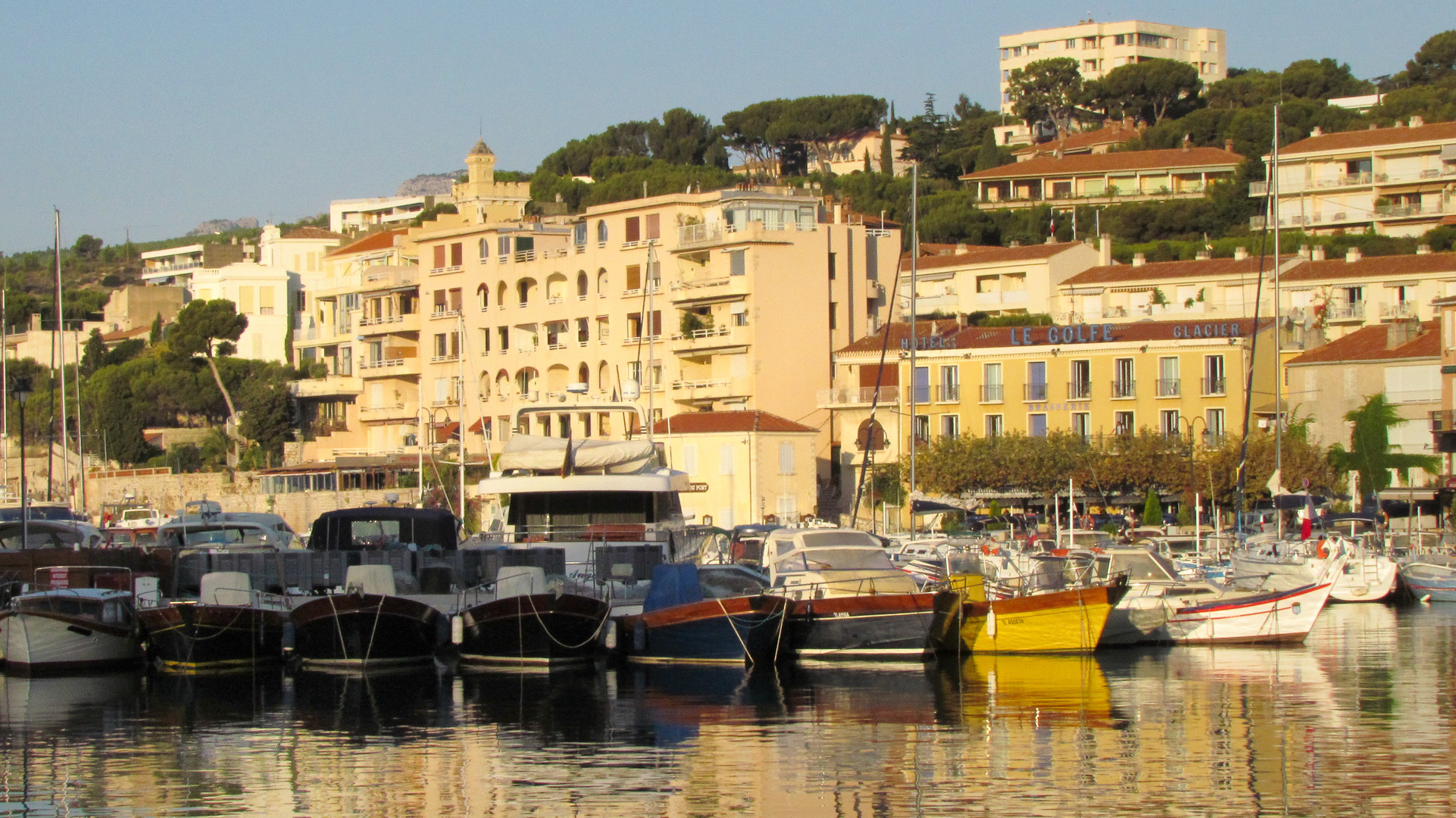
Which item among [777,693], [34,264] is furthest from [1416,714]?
[34,264]

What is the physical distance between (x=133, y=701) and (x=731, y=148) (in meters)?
111

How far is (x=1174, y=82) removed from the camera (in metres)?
131

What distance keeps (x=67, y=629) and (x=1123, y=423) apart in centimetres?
4330

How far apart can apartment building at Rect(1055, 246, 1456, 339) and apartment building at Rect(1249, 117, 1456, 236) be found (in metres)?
13.2

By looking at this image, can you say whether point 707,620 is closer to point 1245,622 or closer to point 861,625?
point 861,625

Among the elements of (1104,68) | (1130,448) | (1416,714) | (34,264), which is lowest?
(1416,714)

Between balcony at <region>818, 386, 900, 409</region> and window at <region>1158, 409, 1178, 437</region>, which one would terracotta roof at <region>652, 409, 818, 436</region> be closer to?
balcony at <region>818, 386, 900, 409</region>

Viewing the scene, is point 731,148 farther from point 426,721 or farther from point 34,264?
point 426,721

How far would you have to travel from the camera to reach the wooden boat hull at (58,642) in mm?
29484

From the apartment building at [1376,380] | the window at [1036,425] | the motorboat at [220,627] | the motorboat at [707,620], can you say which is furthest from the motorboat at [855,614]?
the apartment building at [1376,380]

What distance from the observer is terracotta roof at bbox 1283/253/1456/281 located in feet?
250

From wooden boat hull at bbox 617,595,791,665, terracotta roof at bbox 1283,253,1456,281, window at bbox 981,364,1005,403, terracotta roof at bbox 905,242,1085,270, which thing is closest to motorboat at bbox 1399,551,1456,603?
window at bbox 981,364,1005,403

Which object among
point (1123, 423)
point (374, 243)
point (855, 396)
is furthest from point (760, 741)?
point (374, 243)

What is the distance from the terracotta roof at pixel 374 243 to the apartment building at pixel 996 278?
2856cm
